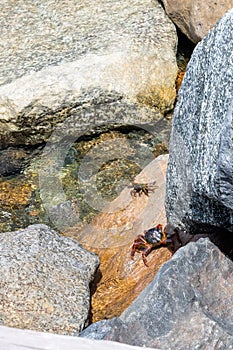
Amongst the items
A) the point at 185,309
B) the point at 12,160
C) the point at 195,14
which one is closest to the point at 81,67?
the point at 12,160

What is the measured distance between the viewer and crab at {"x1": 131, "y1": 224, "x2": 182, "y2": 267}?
4.01 m

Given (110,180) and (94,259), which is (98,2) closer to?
(110,180)

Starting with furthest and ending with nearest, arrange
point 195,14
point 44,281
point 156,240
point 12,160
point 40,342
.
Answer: point 195,14 → point 12,160 → point 156,240 → point 44,281 → point 40,342

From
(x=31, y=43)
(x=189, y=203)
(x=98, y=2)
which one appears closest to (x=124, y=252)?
(x=189, y=203)

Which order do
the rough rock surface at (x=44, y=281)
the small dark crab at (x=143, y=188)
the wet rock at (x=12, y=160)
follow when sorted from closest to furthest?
the rough rock surface at (x=44, y=281)
the small dark crab at (x=143, y=188)
the wet rock at (x=12, y=160)

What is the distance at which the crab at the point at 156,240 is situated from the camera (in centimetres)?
401

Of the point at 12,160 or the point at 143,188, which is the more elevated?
the point at 143,188

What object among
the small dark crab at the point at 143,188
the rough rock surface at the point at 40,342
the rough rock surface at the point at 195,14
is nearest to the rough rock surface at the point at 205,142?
the rough rock surface at the point at 40,342

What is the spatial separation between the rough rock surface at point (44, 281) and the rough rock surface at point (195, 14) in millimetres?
2140

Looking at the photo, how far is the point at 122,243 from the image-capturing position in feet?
14.4

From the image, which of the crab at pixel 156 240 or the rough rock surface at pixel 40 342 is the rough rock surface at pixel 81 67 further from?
the rough rock surface at pixel 40 342

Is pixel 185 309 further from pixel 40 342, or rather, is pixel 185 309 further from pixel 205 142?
pixel 40 342

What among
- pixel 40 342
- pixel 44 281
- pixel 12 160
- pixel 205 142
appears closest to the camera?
pixel 40 342

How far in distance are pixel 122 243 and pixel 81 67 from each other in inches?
56.9
